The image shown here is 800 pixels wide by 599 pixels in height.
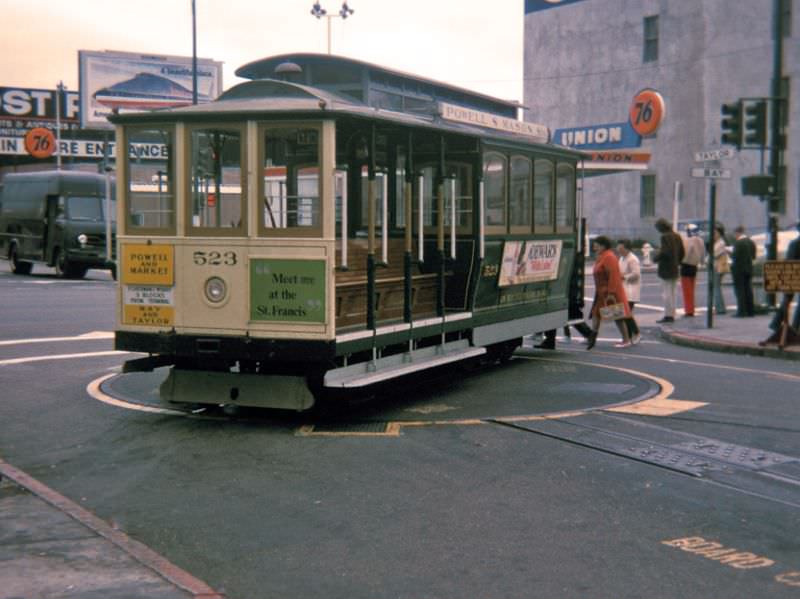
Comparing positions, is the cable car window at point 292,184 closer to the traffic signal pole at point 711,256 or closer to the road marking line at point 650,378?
the road marking line at point 650,378

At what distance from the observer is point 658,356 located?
15.4 m

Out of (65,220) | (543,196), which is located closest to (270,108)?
(543,196)

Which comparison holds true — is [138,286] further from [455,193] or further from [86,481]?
[455,193]

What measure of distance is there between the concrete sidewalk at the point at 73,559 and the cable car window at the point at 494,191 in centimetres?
659

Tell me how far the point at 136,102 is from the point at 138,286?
5292 cm

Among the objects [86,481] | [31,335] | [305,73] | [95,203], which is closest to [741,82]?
[95,203]

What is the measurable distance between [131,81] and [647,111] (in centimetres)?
3000

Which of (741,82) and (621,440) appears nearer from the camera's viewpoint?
(621,440)

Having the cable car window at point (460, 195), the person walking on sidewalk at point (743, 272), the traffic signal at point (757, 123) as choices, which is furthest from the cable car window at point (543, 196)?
the person walking on sidewalk at point (743, 272)

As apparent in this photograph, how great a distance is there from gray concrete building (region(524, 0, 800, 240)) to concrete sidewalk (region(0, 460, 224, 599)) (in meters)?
37.3

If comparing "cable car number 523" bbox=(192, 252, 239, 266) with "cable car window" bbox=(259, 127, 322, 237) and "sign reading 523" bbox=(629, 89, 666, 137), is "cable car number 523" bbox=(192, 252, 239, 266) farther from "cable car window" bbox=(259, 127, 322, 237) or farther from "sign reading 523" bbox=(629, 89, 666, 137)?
"sign reading 523" bbox=(629, 89, 666, 137)

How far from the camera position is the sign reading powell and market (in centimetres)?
947

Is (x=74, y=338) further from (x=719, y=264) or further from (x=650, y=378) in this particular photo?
(x=719, y=264)

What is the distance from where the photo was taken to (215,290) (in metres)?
9.76
